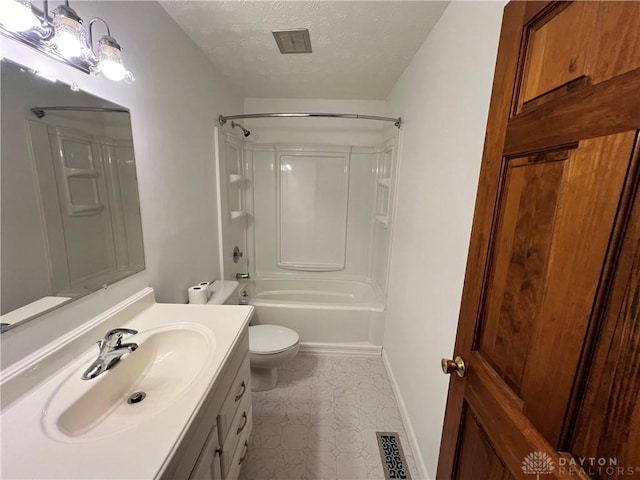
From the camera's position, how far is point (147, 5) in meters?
1.22

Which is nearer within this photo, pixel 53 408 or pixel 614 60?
pixel 614 60

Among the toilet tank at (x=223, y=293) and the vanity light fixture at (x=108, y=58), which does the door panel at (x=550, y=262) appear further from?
the toilet tank at (x=223, y=293)

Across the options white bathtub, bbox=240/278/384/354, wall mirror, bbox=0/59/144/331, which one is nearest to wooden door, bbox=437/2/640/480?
wall mirror, bbox=0/59/144/331

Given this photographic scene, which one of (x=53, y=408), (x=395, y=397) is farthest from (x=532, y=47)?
(x=395, y=397)

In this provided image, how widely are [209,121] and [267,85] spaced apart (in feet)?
2.48

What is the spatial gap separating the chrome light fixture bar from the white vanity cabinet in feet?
3.71

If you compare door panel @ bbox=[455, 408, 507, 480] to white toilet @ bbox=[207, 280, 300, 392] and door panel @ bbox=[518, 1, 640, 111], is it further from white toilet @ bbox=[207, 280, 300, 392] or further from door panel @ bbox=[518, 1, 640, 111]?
white toilet @ bbox=[207, 280, 300, 392]

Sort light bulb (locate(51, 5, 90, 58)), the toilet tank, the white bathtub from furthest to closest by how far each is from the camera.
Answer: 1. the white bathtub
2. the toilet tank
3. light bulb (locate(51, 5, 90, 58))

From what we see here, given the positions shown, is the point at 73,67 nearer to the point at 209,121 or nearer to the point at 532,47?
the point at 209,121

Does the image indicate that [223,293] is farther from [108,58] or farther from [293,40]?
[293,40]

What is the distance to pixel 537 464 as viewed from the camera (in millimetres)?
516

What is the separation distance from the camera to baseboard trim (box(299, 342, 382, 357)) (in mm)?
2383

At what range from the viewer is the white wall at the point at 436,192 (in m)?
1.02

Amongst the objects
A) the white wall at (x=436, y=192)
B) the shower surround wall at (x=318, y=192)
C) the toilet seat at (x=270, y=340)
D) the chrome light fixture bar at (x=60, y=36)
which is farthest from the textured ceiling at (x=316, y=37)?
the toilet seat at (x=270, y=340)
